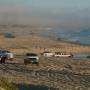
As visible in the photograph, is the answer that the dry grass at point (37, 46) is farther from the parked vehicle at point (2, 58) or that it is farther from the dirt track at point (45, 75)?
the dirt track at point (45, 75)

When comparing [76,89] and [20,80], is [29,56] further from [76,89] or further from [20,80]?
[76,89]

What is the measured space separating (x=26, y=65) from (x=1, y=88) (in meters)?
26.4

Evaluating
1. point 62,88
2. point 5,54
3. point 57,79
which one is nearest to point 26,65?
point 5,54

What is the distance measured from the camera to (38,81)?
29.6 m

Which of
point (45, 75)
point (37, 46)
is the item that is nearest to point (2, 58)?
point (45, 75)

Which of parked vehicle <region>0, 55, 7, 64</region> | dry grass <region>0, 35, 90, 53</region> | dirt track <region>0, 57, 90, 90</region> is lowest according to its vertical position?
dirt track <region>0, 57, 90, 90</region>

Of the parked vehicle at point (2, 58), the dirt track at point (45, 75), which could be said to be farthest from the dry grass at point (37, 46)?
the dirt track at point (45, 75)

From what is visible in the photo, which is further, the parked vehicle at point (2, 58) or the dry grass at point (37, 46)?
the dry grass at point (37, 46)

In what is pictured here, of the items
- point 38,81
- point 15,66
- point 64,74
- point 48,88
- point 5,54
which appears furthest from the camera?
point 5,54

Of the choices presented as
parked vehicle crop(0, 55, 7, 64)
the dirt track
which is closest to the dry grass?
parked vehicle crop(0, 55, 7, 64)

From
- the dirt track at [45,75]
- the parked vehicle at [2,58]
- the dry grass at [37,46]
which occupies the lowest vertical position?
the dirt track at [45,75]

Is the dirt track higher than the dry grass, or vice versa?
the dry grass

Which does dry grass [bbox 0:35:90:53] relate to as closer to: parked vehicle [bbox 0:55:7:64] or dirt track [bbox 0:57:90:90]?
parked vehicle [bbox 0:55:7:64]

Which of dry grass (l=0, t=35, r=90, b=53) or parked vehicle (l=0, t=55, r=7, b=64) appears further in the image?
dry grass (l=0, t=35, r=90, b=53)
